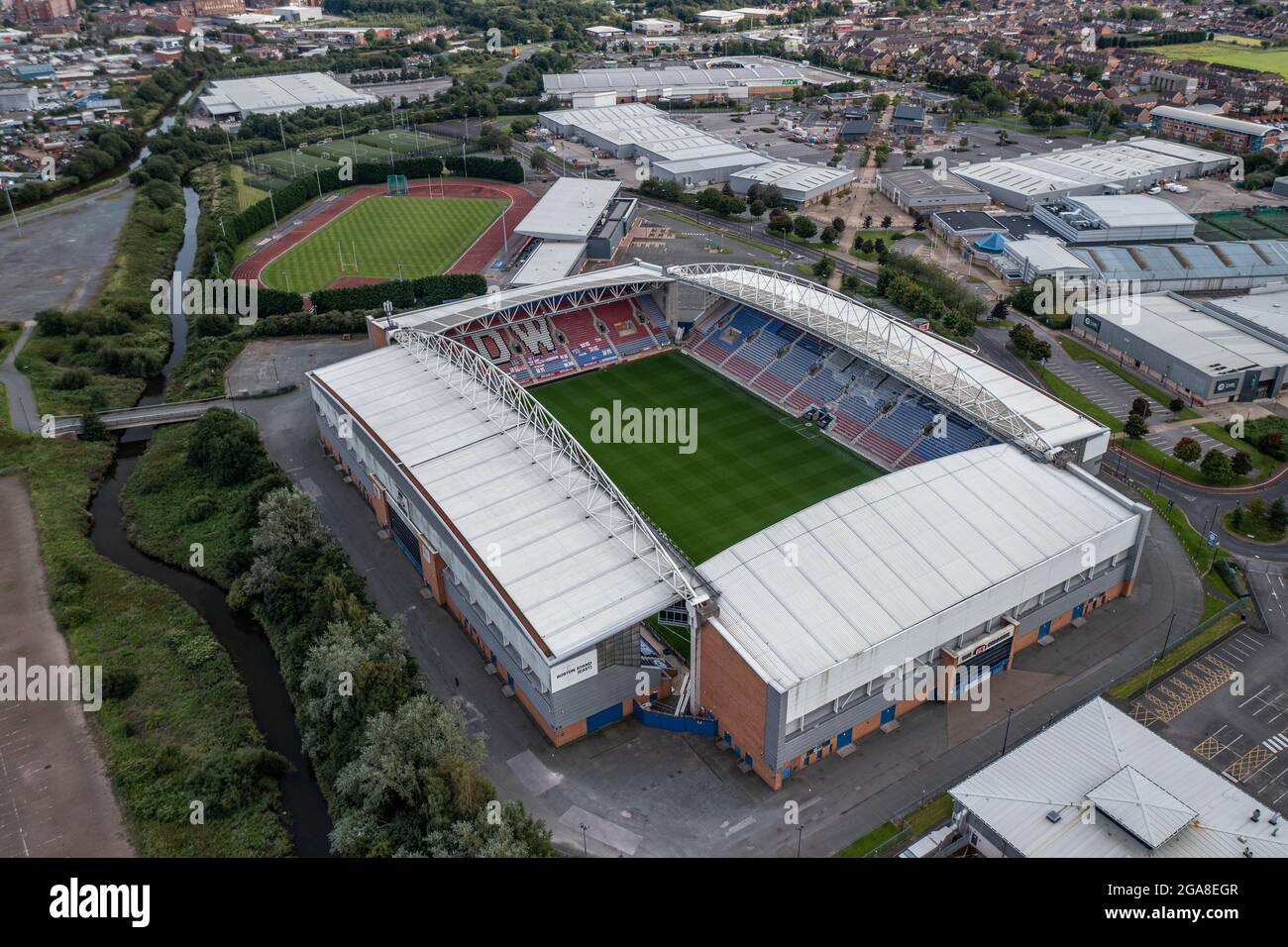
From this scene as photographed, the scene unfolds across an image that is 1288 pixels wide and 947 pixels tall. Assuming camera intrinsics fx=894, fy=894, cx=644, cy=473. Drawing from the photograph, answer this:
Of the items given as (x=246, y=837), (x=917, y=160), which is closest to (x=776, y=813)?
(x=246, y=837)

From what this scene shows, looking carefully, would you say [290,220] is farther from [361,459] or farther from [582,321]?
[361,459]

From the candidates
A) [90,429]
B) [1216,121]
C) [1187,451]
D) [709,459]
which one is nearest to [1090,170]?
[1216,121]

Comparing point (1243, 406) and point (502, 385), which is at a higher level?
point (502, 385)

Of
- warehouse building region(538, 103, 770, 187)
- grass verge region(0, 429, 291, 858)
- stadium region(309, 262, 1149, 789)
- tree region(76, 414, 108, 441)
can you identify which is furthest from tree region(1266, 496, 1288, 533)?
warehouse building region(538, 103, 770, 187)

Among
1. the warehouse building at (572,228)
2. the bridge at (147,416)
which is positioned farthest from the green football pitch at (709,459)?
the bridge at (147,416)

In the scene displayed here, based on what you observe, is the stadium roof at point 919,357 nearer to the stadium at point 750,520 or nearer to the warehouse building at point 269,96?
the stadium at point 750,520

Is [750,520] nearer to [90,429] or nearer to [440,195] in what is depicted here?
[90,429]
